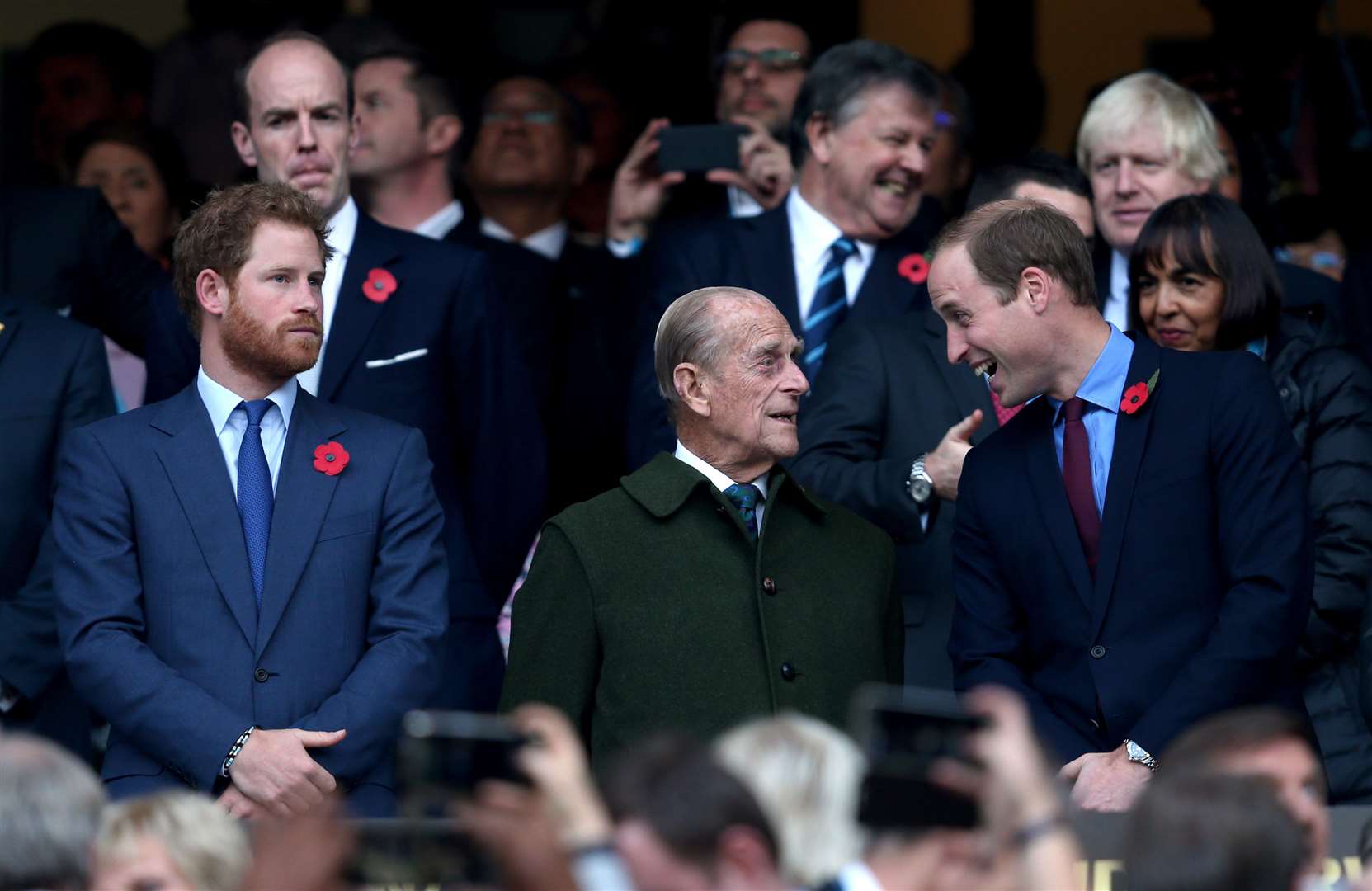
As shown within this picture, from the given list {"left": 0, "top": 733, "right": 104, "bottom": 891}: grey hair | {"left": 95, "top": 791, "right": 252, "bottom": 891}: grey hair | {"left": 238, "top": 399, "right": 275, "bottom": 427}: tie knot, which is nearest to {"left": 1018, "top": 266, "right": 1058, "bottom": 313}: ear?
{"left": 238, "top": 399, "right": 275, "bottom": 427}: tie knot

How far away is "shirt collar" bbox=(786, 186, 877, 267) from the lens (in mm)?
6270

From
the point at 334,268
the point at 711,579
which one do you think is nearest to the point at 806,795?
the point at 711,579

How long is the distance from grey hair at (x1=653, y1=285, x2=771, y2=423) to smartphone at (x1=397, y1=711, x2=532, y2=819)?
182 cm

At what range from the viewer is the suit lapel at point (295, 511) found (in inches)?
195

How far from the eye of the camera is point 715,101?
7906mm

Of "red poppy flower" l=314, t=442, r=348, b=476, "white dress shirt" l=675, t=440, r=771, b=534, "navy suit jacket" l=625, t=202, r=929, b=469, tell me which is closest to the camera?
"red poppy flower" l=314, t=442, r=348, b=476

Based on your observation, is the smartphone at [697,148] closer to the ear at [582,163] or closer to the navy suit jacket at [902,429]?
the ear at [582,163]

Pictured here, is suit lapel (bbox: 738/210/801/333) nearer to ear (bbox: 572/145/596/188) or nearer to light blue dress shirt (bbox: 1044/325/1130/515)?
light blue dress shirt (bbox: 1044/325/1130/515)

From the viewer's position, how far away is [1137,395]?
16.3 feet

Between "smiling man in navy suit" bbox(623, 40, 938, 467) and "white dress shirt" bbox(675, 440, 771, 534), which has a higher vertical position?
"smiling man in navy suit" bbox(623, 40, 938, 467)

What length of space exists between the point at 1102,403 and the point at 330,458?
5.25 ft

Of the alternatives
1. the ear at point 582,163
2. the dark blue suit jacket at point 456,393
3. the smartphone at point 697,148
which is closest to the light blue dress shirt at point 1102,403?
the dark blue suit jacket at point 456,393

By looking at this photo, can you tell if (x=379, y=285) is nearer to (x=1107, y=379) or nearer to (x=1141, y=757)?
(x=1107, y=379)

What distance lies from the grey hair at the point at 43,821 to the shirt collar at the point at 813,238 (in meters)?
3.07
